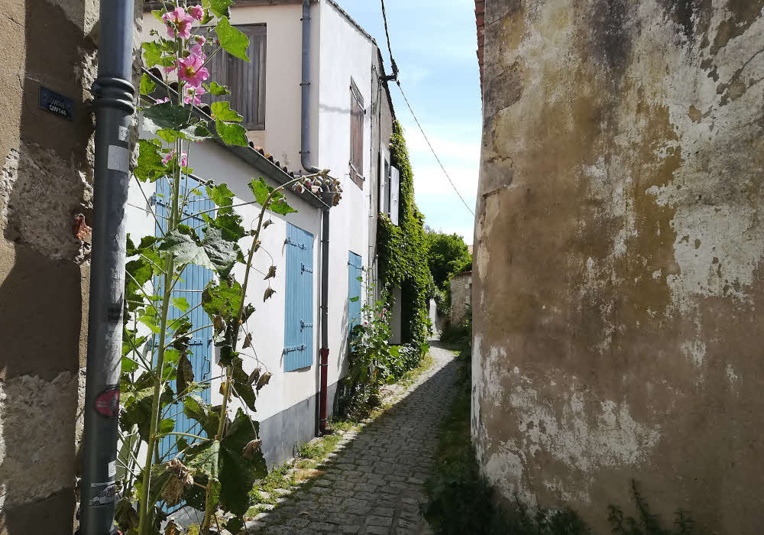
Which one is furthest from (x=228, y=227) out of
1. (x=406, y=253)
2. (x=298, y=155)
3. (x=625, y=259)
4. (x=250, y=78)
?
(x=406, y=253)

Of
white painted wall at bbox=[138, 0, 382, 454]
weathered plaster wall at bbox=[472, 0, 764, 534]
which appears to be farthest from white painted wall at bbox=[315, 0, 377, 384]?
weathered plaster wall at bbox=[472, 0, 764, 534]

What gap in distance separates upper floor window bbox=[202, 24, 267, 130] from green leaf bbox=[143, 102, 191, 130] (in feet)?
19.1

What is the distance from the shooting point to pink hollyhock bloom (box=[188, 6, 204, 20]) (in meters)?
2.07

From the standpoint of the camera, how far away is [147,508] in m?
2.08

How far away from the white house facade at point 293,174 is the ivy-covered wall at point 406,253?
44.6 inches

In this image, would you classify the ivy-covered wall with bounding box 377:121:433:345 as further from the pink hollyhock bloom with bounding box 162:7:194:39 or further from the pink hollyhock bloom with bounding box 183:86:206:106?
the pink hollyhock bloom with bounding box 162:7:194:39

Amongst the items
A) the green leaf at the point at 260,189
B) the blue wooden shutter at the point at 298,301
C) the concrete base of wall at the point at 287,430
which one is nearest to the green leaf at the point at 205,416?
the green leaf at the point at 260,189

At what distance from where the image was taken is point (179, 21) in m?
2.08

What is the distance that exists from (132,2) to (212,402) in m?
3.28

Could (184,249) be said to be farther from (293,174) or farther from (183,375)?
(293,174)

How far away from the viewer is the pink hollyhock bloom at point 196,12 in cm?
207

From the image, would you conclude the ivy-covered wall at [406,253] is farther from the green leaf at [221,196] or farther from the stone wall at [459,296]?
the green leaf at [221,196]

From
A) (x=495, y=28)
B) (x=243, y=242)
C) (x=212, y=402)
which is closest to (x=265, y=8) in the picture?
(x=243, y=242)

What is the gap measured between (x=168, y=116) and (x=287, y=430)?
465 centimetres
